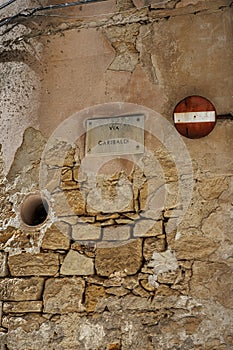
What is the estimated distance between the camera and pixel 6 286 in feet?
10.3

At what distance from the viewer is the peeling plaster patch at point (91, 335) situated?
2.90 metres

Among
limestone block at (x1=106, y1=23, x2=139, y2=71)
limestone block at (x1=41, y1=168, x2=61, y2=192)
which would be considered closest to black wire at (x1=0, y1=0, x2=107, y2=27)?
limestone block at (x1=106, y1=23, x2=139, y2=71)

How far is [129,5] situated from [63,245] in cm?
167

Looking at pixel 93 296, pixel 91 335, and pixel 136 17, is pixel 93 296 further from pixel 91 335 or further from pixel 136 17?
pixel 136 17

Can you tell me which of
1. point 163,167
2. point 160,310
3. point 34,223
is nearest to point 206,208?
point 163,167

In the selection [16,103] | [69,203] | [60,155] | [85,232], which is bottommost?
[85,232]

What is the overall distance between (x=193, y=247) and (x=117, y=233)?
47 cm

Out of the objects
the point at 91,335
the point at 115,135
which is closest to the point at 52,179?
the point at 115,135

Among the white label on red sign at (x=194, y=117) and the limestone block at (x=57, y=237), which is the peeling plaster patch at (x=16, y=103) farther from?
the white label on red sign at (x=194, y=117)

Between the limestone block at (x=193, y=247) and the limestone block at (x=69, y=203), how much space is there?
64cm

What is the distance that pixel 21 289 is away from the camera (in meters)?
3.11

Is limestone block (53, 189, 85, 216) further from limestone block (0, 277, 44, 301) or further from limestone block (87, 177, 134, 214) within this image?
limestone block (0, 277, 44, 301)

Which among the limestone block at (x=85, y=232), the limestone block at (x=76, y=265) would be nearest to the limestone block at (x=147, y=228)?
the limestone block at (x=85, y=232)

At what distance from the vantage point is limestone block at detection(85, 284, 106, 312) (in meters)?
2.97
